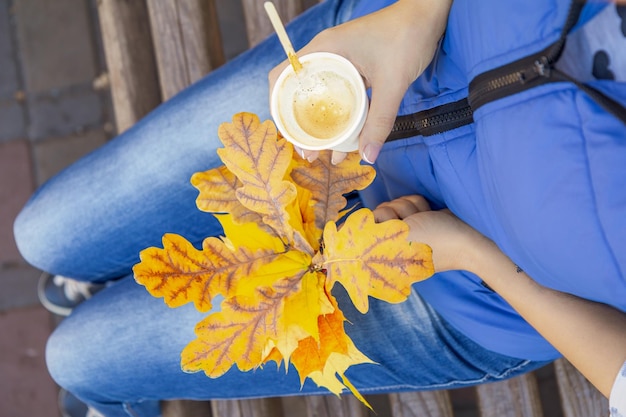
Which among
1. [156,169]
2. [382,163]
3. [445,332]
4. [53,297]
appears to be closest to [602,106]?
[382,163]

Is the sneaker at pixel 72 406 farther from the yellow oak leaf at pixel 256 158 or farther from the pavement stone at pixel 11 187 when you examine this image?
the yellow oak leaf at pixel 256 158

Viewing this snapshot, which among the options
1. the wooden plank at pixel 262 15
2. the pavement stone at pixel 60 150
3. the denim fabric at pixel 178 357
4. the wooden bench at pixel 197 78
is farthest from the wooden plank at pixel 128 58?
the pavement stone at pixel 60 150

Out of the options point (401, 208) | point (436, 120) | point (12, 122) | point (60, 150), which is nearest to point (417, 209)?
point (401, 208)

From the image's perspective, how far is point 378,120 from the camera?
744 millimetres

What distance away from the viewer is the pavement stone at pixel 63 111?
181cm

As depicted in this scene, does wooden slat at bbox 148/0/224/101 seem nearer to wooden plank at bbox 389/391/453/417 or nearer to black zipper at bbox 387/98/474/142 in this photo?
black zipper at bbox 387/98/474/142

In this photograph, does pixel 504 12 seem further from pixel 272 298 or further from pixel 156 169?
pixel 156 169

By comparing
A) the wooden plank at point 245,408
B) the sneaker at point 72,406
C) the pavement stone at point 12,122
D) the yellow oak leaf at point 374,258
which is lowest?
the wooden plank at point 245,408

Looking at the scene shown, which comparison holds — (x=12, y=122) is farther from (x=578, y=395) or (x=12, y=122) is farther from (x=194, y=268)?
(x=578, y=395)

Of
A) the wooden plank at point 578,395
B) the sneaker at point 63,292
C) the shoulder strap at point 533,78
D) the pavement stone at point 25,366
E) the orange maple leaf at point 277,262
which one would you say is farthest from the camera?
the pavement stone at point 25,366

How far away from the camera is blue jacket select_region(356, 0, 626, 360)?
0.63 metres

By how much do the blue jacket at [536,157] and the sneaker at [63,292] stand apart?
3.24 ft

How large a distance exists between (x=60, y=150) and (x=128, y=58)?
60cm

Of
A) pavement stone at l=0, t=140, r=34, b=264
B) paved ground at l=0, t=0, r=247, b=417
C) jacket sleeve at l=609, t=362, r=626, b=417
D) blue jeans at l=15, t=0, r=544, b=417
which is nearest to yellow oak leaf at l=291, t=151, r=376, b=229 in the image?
blue jeans at l=15, t=0, r=544, b=417
